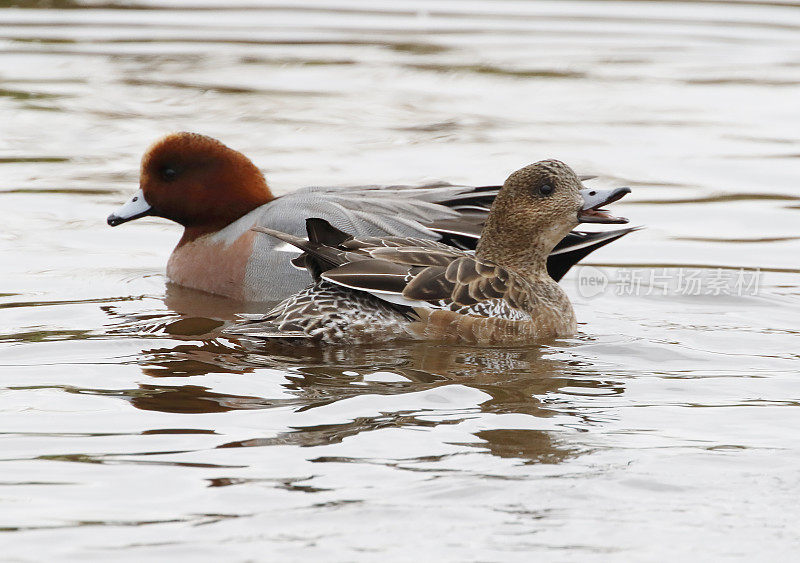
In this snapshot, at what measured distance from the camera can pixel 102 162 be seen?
37.0 feet

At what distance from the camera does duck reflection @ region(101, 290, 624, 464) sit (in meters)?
5.50

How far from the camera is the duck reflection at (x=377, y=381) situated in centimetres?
Answer: 550

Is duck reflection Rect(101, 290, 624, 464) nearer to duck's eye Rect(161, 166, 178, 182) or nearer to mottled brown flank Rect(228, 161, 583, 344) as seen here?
mottled brown flank Rect(228, 161, 583, 344)

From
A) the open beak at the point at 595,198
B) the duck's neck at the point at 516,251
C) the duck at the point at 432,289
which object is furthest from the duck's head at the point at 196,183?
the open beak at the point at 595,198

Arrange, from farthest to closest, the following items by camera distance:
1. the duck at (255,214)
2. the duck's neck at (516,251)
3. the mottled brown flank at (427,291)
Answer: the duck at (255,214)
the duck's neck at (516,251)
the mottled brown flank at (427,291)

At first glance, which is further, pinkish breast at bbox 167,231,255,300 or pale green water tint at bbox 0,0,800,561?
pinkish breast at bbox 167,231,255,300

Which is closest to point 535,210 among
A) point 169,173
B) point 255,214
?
point 255,214

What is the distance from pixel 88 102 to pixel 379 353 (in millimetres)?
7107

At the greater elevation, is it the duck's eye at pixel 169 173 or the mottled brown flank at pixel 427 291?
the duck's eye at pixel 169 173

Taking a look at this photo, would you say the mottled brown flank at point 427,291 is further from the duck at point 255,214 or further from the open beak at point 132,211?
the open beak at point 132,211

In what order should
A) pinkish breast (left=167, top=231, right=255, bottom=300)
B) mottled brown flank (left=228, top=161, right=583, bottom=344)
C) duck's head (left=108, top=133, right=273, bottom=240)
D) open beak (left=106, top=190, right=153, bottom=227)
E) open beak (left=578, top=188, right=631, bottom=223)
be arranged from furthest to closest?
duck's head (left=108, top=133, right=273, bottom=240) < open beak (left=106, top=190, right=153, bottom=227) < pinkish breast (left=167, top=231, right=255, bottom=300) < open beak (left=578, top=188, right=631, bottom=223) < mottled brown flank (left=228, top=161, right=583, bottom=344)

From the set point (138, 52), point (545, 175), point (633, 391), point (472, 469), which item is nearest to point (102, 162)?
point (138, 52)

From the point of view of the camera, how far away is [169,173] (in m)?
8.84

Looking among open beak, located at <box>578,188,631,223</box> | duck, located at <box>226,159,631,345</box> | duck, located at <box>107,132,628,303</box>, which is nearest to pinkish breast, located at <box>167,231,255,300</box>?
duck, located at <box>107,132,628,303</box>
